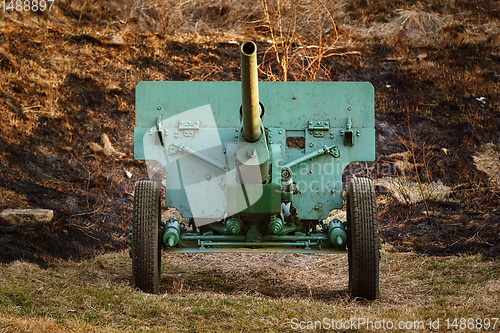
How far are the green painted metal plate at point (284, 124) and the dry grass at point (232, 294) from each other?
847mm

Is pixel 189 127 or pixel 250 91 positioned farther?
pixel 189 127

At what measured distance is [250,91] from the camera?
452 centimetres

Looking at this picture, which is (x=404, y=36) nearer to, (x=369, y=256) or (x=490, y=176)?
(x=490, y=176)

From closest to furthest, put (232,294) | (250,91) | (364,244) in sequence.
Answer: (250,91)
(364,244)
(232,294)

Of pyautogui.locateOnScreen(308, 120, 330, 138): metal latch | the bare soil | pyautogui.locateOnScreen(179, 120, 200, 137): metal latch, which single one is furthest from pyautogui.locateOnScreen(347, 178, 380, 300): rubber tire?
the bare soil

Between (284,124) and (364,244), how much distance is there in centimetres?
148

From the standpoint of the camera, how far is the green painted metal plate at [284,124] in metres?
5.98

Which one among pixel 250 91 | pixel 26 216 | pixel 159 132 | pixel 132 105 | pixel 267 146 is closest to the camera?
pixel 250 91

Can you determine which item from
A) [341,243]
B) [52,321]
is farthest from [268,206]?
[52,321]

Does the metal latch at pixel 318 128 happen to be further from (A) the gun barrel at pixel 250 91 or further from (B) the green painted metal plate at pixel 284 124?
(A) the gun barrel at pixel 250 91

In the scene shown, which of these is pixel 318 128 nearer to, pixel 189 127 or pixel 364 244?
pixel 189 127

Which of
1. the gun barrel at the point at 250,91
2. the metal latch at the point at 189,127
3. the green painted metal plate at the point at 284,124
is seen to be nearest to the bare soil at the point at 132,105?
the green painted metal plate at the point at 284,124

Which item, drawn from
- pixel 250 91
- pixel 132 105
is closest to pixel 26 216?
pixel 132 105

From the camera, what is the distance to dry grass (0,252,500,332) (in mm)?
4383
